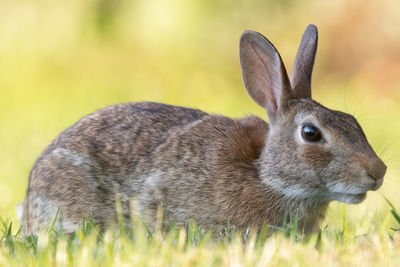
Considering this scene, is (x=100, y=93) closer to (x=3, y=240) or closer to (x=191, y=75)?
(x=191, y=75)

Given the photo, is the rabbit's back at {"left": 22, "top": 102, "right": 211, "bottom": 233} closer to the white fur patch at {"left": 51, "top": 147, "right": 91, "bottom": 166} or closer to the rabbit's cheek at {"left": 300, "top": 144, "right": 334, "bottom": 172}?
the white fur patch at {"left": 51, "top": 147, "right": 91, "bottom": 166}

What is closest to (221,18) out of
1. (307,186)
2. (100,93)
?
(100,93)

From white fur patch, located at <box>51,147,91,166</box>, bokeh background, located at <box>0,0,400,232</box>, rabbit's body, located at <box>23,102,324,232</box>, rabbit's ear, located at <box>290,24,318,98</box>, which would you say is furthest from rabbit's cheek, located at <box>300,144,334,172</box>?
bokeh background, located at <box>0,0,400,232</box>

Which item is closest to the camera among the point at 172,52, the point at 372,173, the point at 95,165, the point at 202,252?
the point at 202,252

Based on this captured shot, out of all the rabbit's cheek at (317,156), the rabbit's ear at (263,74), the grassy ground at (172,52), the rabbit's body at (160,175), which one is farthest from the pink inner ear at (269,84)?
the grassy ground at (172,52)

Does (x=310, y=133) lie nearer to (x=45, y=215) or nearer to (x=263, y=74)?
(x=263, y=74)

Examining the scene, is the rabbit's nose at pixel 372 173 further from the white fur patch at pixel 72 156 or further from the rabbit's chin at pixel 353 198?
the white fur patch at pixel 72 156

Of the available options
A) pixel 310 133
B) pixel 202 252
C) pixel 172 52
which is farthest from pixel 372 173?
pixel 172 52
